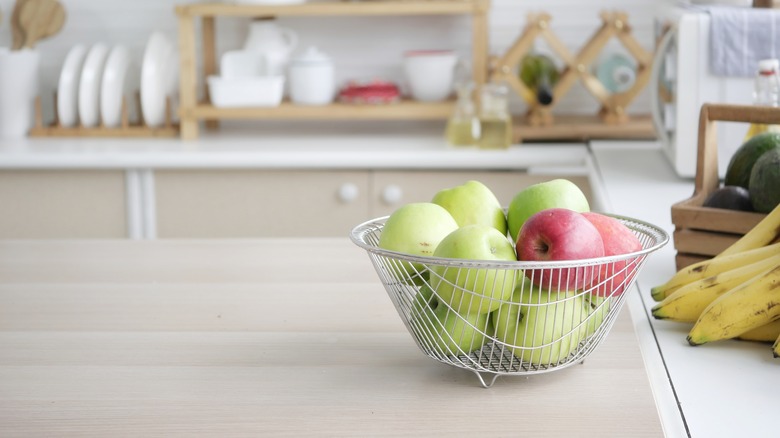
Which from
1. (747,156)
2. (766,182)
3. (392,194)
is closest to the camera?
(766,182)

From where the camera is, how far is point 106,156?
2.60m

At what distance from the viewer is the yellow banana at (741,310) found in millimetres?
985

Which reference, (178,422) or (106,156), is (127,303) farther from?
(106,156)

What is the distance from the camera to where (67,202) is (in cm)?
266

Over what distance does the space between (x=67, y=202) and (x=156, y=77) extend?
47cm

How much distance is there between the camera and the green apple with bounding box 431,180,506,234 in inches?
39.4

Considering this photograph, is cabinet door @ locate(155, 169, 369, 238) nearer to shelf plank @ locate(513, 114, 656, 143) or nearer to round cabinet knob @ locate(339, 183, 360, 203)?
round cabinet knob @ locate(339, 183, 360, 203)

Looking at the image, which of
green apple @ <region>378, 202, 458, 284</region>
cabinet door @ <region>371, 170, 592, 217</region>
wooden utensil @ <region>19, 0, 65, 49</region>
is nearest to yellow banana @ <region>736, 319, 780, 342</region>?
green apple @ <region>378, 202, 458, 284</region>

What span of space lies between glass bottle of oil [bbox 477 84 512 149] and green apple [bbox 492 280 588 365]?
1.78 meters

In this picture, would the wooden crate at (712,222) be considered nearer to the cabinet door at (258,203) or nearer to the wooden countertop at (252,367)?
the wooden countertop at (252,367)

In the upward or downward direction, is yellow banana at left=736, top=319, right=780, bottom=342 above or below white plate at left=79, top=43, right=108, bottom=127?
below

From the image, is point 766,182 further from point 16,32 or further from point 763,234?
point 16,32

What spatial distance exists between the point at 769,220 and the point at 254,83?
1847mm

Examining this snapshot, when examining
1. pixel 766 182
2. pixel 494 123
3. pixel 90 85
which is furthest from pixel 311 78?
pixel 766 182
